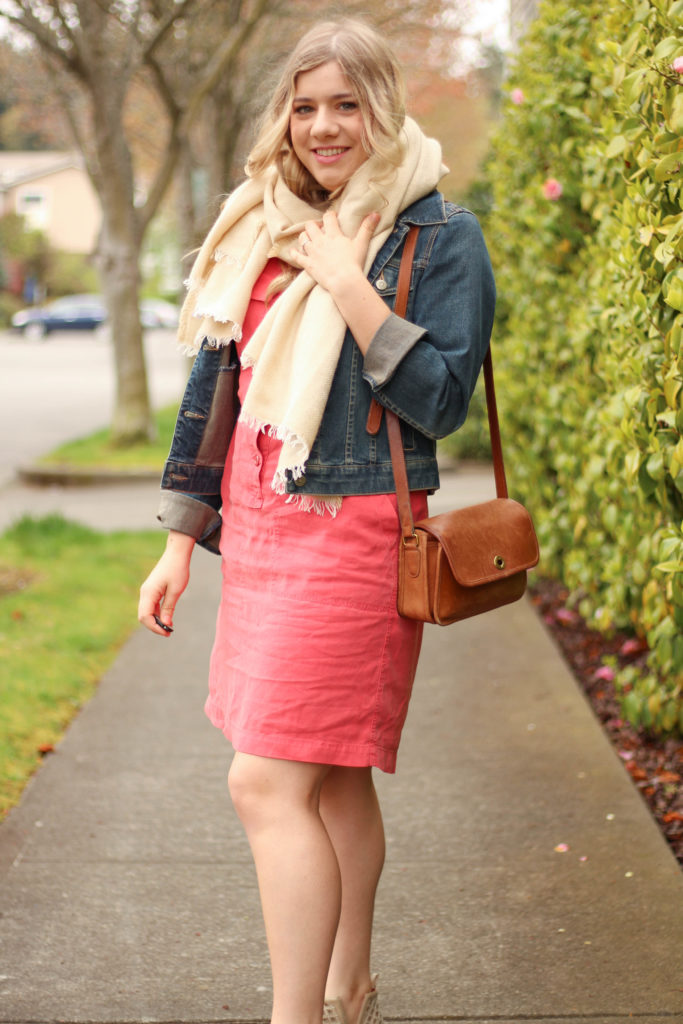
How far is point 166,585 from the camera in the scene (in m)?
2.34

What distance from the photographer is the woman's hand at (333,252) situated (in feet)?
6.84

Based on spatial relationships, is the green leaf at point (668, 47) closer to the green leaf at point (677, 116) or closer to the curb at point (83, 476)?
the green leaf at point (677, 116)

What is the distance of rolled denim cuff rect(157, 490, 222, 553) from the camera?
2.37m

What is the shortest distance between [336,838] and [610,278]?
192cm

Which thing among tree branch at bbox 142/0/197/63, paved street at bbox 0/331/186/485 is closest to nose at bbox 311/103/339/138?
paved street at bbox 0/331/186/485

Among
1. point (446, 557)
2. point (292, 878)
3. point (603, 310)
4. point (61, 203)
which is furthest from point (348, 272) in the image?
point (61, 203)

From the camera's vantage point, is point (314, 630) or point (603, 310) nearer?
point (314, 630)

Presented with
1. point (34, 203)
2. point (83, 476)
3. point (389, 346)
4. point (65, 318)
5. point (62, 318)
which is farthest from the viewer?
point (34, 203)

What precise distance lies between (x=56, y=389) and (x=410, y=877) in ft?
67.5

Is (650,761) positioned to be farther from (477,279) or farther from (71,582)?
(71,582)

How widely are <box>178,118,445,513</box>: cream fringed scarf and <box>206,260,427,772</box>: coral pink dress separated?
6 centimetres

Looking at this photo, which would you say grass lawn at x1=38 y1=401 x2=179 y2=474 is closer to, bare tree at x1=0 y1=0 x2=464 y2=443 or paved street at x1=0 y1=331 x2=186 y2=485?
bare tree at x1=0 y1=0 x2=464 y2=443

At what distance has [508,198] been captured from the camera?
6.13 meters

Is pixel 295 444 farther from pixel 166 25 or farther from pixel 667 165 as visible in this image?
pixel 166 25
